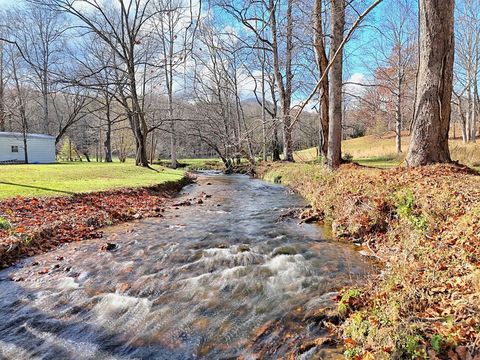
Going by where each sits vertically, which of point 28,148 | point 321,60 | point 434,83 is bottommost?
point 434,83

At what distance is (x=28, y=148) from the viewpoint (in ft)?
103

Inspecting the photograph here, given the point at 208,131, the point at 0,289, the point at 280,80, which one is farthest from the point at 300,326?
the point at 208,131

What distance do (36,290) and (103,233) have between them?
9.10ft

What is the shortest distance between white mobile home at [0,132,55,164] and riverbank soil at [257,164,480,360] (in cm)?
3391

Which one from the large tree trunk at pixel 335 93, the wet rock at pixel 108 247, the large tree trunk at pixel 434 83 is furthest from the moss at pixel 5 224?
the large tree trunk at pixel 335 93

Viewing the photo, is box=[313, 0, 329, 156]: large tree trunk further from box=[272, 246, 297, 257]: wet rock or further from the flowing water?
box=[272, 246, 297, 257]: wet rock

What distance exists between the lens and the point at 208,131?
87.1ft

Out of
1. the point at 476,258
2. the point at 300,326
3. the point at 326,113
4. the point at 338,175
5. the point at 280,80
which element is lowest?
the point at 300,326

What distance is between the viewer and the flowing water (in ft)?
10.6

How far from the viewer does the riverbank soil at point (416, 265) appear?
2.51 m

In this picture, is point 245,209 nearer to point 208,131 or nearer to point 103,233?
point 103,233

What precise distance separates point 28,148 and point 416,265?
36.2m

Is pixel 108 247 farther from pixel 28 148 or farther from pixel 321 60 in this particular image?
pixel 28 148

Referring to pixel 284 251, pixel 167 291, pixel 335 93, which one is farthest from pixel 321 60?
pixel 167 291
